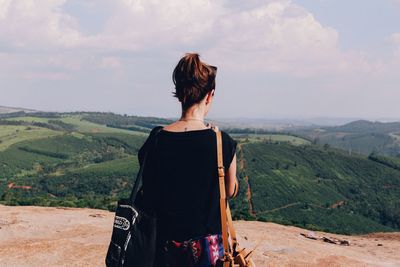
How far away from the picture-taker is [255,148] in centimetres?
16288

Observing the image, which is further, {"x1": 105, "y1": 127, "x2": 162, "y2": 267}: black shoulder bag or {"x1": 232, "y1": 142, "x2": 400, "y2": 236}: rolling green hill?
{"x1": 232, "y1": 142, "x2": 400, "y2": 236}: rolling green hill

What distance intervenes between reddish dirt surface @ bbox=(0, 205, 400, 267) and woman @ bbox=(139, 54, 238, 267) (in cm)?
1287

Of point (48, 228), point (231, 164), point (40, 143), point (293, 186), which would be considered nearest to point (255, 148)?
point (293, 186)

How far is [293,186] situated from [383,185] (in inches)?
1253

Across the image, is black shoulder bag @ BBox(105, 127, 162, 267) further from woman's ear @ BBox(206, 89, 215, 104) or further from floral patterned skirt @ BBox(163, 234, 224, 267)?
woman's ear @ BBox(206, 89, 215, 104)

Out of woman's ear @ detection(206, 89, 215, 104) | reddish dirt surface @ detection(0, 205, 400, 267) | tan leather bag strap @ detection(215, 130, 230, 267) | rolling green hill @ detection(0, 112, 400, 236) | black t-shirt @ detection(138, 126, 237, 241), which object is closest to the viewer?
tan leather bag strap @ detection(215, 130, 230, 267)

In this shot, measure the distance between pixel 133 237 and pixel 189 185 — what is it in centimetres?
75

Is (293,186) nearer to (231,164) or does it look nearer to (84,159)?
Result: (84,159)

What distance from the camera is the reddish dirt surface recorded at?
57.4 feet

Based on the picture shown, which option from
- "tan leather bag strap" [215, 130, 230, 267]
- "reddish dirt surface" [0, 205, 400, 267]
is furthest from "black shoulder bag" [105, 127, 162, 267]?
"reddish dirt surface" [0, 205, 400, 267]

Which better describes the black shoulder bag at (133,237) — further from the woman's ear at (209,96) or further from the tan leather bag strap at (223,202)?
the woman's ear at (209,96)

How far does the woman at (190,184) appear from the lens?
469cm

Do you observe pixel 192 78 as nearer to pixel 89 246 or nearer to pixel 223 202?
pixel 223 202

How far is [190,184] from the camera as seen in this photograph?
4727mm
